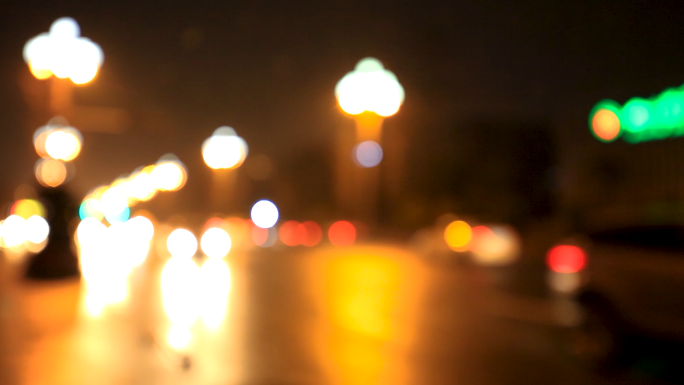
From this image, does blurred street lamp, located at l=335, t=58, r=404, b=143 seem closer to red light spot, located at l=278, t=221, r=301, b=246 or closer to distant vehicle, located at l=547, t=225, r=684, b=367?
red light spot, located at l=278, t=221, r=301, b=246

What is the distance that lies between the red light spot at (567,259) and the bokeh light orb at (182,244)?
814 inches

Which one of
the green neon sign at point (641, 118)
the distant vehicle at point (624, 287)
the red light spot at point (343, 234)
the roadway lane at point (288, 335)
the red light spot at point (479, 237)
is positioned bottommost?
the roadway lane at point (288, 335)

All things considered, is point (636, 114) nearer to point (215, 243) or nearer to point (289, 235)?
point (215, 243)

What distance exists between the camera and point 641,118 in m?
20.8

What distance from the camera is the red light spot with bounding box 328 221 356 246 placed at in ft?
122

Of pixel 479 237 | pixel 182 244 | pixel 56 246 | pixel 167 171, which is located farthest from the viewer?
pixel 167 171

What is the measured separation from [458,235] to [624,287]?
1555 cm

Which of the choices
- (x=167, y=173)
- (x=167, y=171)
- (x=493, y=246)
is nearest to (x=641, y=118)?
(x=493, y=246)

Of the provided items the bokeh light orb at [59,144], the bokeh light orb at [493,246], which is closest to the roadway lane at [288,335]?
the bokeh light orb at [59,144]

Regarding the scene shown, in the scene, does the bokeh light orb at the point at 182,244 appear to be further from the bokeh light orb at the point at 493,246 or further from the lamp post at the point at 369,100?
the bokeh light orb at the point at 493,246

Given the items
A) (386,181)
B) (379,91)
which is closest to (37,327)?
(379,91)

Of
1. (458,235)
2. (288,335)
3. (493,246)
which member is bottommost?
(288,335)

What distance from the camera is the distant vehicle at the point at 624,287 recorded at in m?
7.30

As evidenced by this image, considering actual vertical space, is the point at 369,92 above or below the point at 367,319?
above
